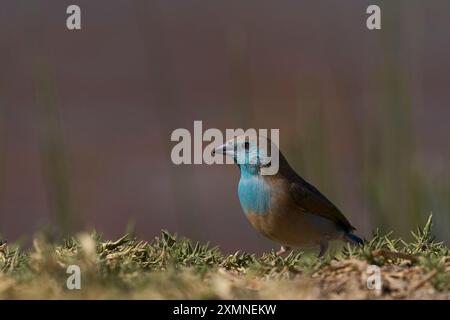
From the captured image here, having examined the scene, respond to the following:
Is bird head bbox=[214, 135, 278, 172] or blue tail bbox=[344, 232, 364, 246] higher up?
bird head bbox=[214, 135, 278, 172]

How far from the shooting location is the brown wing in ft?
14.9

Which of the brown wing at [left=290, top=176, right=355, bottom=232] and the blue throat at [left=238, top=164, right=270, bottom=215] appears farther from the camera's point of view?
the brown wing at [left=290, top=176, right=355, bottom=232]

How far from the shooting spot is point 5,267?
2732 mm

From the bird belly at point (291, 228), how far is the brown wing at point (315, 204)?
0.09 metres

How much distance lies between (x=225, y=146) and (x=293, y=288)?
7.75ft

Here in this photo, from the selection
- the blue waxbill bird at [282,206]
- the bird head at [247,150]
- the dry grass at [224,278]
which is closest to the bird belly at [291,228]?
the blue waxbill bird at [282,206]

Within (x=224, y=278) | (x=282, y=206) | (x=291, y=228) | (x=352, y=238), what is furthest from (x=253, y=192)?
(x=224, y=278)

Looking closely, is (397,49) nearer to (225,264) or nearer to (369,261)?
(225,264)

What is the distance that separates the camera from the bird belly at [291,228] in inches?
169

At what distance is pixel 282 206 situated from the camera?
14.5 feet

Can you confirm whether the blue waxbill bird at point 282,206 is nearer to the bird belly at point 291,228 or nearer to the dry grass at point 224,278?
the bird belly at point 291,228

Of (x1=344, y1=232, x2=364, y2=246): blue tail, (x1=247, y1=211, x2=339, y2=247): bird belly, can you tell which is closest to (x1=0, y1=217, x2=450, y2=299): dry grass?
(x1=247, y1=211, x2=339, y2=247): bird belly

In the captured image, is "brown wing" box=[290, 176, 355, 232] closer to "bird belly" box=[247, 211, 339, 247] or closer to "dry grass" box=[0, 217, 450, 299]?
"bird belly" box=[247, 211, 339, 247]

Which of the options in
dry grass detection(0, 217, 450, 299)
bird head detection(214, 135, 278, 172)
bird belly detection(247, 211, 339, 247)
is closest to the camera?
dry grass detection(0, 217, 450, 299)
